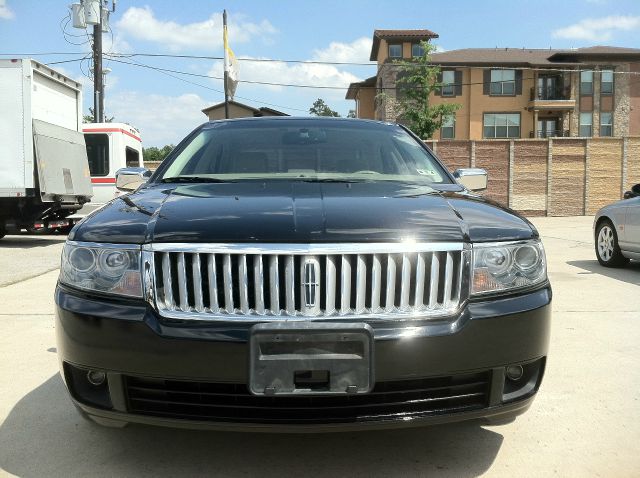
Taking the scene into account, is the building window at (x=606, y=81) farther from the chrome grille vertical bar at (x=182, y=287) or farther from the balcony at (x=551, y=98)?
the chrome grille vertical bar at (x=182, y=287)

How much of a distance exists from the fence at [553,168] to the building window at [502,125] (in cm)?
1589

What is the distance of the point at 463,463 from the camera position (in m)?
2.61

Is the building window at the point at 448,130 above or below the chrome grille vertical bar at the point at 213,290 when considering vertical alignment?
above

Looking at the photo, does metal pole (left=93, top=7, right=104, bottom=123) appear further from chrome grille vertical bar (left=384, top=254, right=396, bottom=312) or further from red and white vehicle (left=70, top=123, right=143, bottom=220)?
chrome grille vertical bar (left=384, top=254, right=396, bottom=312)

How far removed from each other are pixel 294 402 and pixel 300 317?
12.0 inches

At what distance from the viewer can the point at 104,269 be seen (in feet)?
7.57

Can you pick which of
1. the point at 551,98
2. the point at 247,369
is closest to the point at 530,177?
the point at 551,98

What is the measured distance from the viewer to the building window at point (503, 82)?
38.9 m

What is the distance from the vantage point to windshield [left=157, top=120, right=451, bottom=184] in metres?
3.42

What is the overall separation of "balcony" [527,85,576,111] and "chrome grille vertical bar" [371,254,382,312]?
39.0 metres

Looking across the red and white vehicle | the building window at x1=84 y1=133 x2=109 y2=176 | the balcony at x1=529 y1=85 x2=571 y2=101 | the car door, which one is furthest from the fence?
the balcony at x1=529 y1=85 x2=571 y2=101

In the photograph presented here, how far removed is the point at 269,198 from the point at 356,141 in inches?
54.0

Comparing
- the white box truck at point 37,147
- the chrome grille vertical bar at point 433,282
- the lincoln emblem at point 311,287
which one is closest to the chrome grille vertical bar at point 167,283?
the lincoln emblem at point 311,287

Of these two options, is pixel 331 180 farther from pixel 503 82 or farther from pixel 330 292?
pixel 503 82
